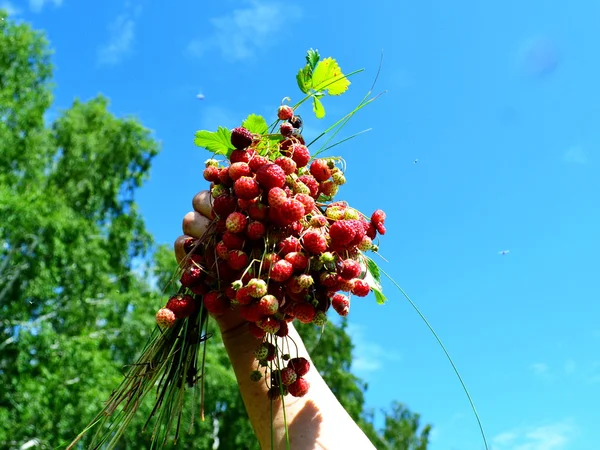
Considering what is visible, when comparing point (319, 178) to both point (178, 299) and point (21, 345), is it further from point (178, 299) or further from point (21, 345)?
point (21, 345)

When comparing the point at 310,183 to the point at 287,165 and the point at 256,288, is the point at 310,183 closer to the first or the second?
the point at 287,165

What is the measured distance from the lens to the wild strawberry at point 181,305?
150 centimetres

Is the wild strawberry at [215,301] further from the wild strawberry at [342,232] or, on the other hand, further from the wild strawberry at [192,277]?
the wild strawberry at [342,232]

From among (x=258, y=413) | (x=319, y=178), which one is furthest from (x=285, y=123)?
(x=258, y=413)

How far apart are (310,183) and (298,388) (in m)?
0.52

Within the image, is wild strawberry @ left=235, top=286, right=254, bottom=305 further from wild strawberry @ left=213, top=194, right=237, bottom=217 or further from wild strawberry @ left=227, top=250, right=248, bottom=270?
wild strawberry @ left=213, top=194, right=237, bottom=217

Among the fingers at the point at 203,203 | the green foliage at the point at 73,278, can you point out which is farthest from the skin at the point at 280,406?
the green foliage at the point at 73,278

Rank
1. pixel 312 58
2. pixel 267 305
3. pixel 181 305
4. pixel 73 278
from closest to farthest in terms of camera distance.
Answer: pixel 267 305 → pixel 181 305 → pixel 312 58 → pixel 73 278

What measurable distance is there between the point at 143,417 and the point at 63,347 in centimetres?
202

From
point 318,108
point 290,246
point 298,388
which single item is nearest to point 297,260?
point 290,246

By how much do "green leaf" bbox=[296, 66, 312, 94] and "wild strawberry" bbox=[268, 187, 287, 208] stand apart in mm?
548

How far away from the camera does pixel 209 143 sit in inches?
67.0

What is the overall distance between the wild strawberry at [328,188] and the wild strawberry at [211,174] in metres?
0.28

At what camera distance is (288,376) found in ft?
4.75
